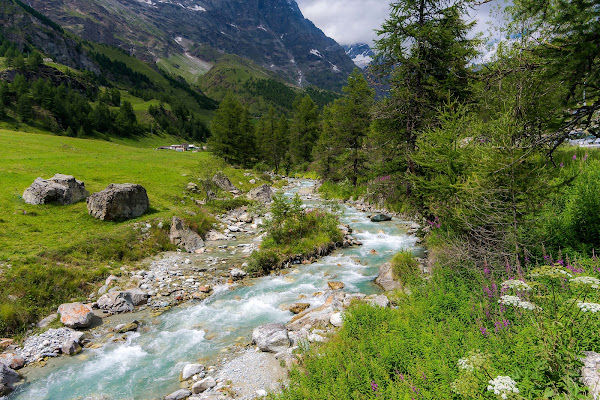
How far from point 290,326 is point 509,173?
7863 mm

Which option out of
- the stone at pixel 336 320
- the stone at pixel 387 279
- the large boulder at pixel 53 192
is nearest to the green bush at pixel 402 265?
the stone at pixel 387 279

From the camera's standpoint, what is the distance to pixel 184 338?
378 inches

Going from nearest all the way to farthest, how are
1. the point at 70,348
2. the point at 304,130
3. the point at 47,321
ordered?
the point at 70,348 < the point at 47,321 < the point at 304,130

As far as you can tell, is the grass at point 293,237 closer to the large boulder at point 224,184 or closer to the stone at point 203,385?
the stone at point 203,385

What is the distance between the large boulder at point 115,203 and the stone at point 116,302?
26.5 ft

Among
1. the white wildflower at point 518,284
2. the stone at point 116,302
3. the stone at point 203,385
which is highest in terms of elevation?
the white wildflower at point 518,284

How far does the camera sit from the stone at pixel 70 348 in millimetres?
8719

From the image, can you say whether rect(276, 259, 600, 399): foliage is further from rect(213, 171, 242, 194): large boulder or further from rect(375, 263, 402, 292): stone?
rect(213, 171, 242, 194): large boulder

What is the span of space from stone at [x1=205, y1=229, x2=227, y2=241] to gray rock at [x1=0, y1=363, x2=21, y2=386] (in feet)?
41.2

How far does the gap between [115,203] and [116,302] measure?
8999mm

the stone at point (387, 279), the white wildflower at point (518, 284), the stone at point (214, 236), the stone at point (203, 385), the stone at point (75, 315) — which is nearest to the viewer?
the white wildflower at point (518, 284)

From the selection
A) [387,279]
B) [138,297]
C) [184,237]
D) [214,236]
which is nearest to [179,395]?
[138,297]

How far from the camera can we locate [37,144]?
43.6 meters

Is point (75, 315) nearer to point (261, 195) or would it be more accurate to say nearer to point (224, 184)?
point (261, 195)
